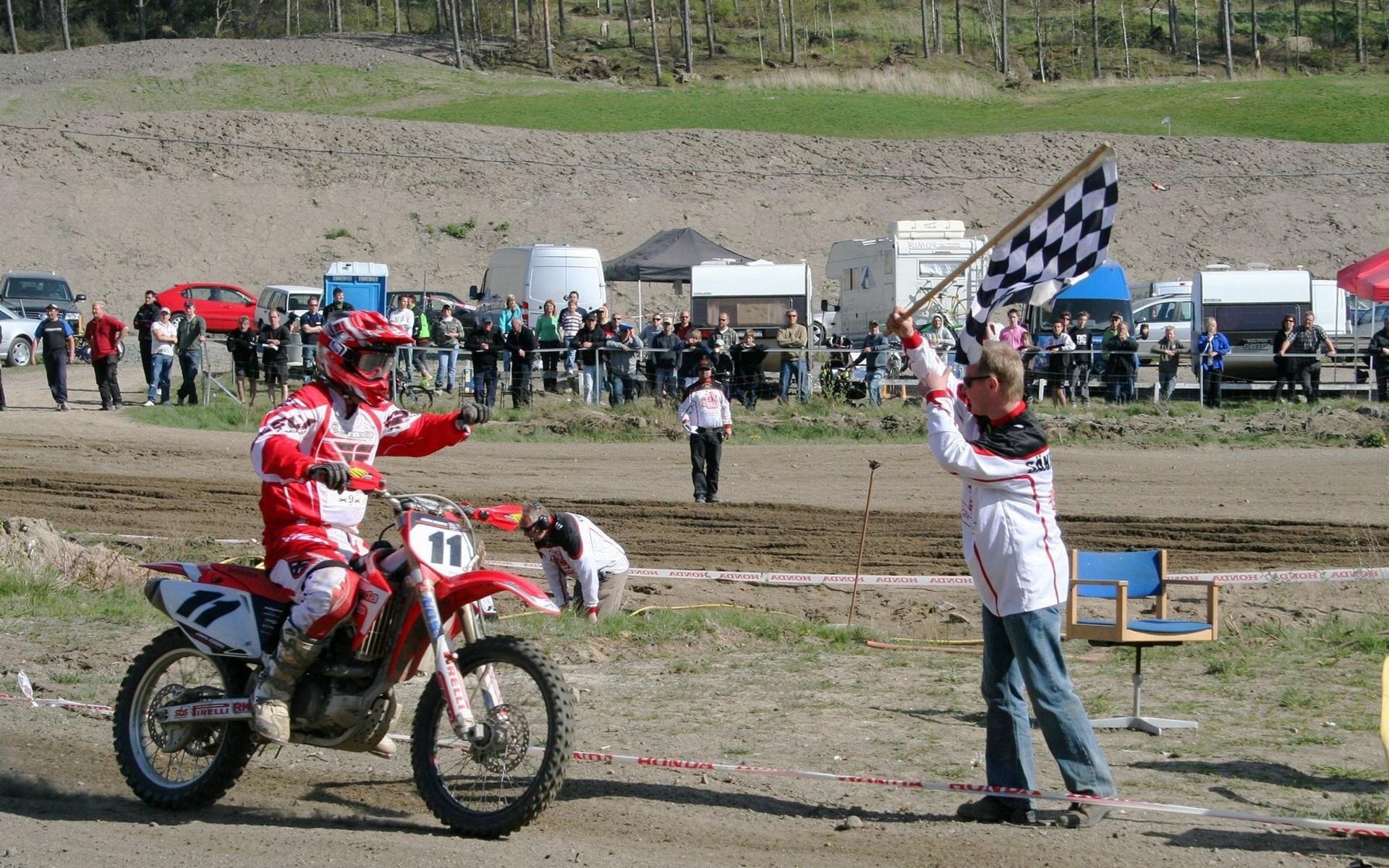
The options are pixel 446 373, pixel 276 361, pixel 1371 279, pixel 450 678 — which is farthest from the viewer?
pixel 446 373

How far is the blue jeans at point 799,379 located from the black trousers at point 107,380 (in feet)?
35.1

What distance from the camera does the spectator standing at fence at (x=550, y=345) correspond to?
77.0 feet

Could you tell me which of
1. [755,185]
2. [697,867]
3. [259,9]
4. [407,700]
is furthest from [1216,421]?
[259,9]

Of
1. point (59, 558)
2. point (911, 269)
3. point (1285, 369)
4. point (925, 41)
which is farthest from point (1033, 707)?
point (925, 41)

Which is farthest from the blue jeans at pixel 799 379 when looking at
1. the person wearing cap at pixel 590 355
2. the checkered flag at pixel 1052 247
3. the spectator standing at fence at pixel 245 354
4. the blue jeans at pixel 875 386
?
the checkered flag at pixel 1052 247

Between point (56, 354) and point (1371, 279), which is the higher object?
point (1371, 279)

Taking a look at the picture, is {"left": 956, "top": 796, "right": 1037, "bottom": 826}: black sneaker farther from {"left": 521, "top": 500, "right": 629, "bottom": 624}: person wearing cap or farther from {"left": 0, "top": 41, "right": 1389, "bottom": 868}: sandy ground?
{"left": 521, "top": 500, "right": 629, "bottom": 624}: person wearing cap

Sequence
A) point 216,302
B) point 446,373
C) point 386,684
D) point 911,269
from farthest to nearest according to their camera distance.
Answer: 1. point 216,302
2. point 911,269
3. point 446,373
4. point 386,684

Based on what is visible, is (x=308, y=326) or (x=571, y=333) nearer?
(x=308, y=326)

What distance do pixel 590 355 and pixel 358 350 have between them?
17650mm

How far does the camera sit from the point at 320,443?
18.5 ft

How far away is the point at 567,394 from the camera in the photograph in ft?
77.1

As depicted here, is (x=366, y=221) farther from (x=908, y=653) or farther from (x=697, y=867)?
(x=697, y=867)

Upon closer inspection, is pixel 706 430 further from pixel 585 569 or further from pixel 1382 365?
pixel 1382 365
